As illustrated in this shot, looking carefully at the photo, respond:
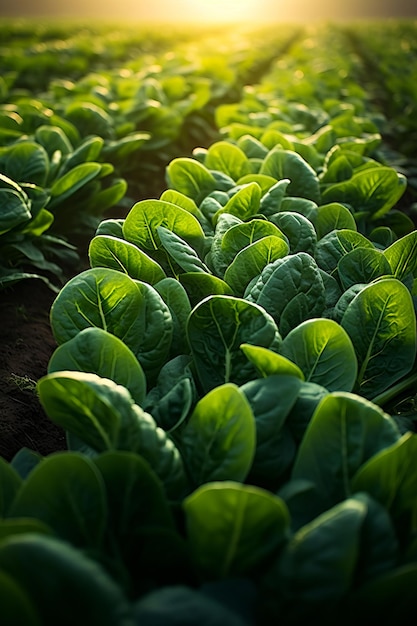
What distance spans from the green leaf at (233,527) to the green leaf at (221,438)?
0.57 ft

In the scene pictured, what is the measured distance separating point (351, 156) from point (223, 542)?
244 centimetres

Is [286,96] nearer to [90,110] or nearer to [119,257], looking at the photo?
[90,110]

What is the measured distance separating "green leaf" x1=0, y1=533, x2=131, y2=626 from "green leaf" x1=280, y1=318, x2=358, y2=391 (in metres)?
0.74

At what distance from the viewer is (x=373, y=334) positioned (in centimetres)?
162

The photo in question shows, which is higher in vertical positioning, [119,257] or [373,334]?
[119,257]

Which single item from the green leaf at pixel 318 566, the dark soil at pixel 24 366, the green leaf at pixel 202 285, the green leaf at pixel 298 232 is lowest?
the dark soil at pixel 24 366

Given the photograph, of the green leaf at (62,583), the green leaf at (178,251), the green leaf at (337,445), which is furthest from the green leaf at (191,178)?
the green leaf at (62,583)

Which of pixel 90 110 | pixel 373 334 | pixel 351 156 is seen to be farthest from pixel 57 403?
pixel 90 110

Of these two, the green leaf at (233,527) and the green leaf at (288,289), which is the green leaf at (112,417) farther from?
the green leaf at (288,289)

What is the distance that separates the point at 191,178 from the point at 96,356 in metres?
1.33

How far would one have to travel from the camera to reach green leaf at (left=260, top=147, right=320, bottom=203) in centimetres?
259

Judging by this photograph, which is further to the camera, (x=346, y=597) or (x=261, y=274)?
(x=261, y=274)

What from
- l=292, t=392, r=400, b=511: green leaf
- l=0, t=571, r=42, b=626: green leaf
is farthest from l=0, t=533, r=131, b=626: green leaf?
l=292, t=392, r=400, b=511: green leaf

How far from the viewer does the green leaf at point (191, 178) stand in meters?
2.51
